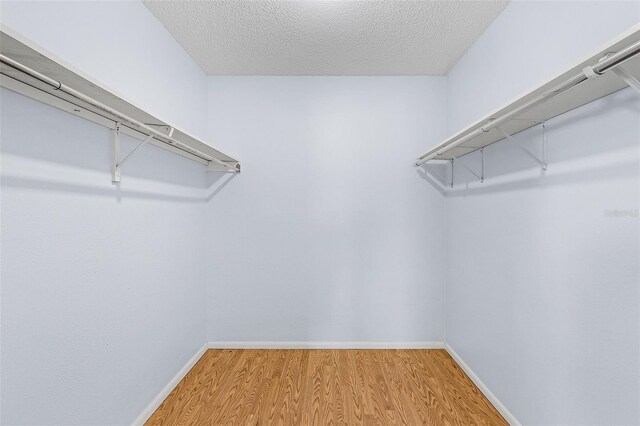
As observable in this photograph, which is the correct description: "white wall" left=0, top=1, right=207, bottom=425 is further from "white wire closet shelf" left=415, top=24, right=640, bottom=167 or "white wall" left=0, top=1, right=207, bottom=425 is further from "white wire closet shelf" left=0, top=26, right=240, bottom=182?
"white wire closet shelf" left=415, top=24, right=640, bottom=167

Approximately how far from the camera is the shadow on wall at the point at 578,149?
112cm

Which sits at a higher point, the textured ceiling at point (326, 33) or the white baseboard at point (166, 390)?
the textured ceiling at point (326, 33)

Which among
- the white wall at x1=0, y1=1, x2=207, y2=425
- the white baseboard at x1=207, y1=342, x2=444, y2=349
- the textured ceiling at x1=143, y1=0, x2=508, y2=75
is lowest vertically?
the white baseboard at x1=207, y1=342, x2=444, y2=349

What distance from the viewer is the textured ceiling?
1.90m

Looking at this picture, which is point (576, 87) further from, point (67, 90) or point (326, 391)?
point (326, 391)

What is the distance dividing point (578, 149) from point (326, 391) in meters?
1.99

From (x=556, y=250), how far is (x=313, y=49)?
205 cm

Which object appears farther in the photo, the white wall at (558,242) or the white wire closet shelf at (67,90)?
the white wall at (558,242)

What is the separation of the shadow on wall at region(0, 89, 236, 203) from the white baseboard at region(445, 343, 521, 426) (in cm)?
249

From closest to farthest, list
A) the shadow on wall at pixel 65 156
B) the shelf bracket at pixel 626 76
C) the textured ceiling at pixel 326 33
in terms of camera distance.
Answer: the shelf bracket at pixel 626 76 < the shadow on wall at pixel 65 156 < the textured ceiling at pixel 326 33

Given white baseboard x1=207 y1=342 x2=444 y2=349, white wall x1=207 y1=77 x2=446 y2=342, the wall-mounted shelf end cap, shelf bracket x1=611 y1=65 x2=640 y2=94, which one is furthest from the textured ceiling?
white baseboard x1=207 y1=342 x2=444 y2=349

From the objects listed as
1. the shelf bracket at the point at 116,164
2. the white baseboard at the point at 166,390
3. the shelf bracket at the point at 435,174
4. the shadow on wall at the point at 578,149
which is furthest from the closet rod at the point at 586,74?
the white baseboard at the point at 166,390

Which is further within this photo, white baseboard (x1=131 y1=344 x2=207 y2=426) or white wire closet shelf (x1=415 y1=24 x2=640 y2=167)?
white baseboard (x1=131 y1=344 x2=207 y2=426)

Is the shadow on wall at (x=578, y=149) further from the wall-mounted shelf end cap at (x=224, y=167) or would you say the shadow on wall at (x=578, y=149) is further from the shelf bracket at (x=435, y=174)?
the wall-mounted shelf end cap at (x=224, y=167)
